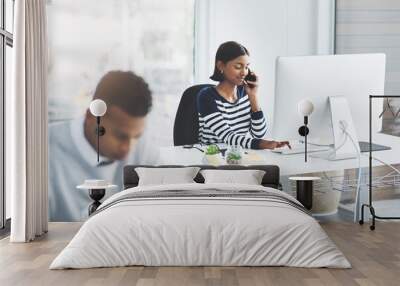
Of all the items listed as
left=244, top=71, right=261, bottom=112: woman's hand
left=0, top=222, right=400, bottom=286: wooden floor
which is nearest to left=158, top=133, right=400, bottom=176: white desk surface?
left=244, top=71, right=261, bottom=112: woman's hand

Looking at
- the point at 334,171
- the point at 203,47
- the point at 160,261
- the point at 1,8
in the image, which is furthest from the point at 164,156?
the point at 160,261

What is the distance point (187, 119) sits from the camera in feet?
25.9

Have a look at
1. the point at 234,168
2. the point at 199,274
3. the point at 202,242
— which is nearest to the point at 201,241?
the point at 202,242

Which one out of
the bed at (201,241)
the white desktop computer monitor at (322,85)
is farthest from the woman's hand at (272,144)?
the bed at (201,241)

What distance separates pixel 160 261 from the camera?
16.2ft

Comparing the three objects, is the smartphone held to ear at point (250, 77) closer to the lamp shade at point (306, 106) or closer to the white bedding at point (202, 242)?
the lamp shade at point (306, 106)

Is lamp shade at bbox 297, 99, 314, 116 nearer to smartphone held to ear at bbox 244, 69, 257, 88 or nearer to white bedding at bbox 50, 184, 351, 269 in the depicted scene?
smartphone held to ear at bbox 244, 69, 257, 88

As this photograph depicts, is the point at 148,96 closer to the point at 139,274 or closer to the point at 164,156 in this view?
the point at 164,156

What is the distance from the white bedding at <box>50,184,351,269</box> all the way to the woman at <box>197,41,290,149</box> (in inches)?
112

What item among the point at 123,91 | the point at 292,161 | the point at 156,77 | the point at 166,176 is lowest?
the point at 166,176

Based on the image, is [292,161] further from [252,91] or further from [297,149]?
[252,91]

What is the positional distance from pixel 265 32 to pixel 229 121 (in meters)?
1.17

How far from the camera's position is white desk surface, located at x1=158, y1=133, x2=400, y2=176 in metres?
7.60

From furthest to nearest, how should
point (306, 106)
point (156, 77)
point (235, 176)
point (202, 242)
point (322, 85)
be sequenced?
1. point (156, 77)
2. point (235, 176)
3. point (322, 85)
4. point (306, 106)
5. point (202, 242)
